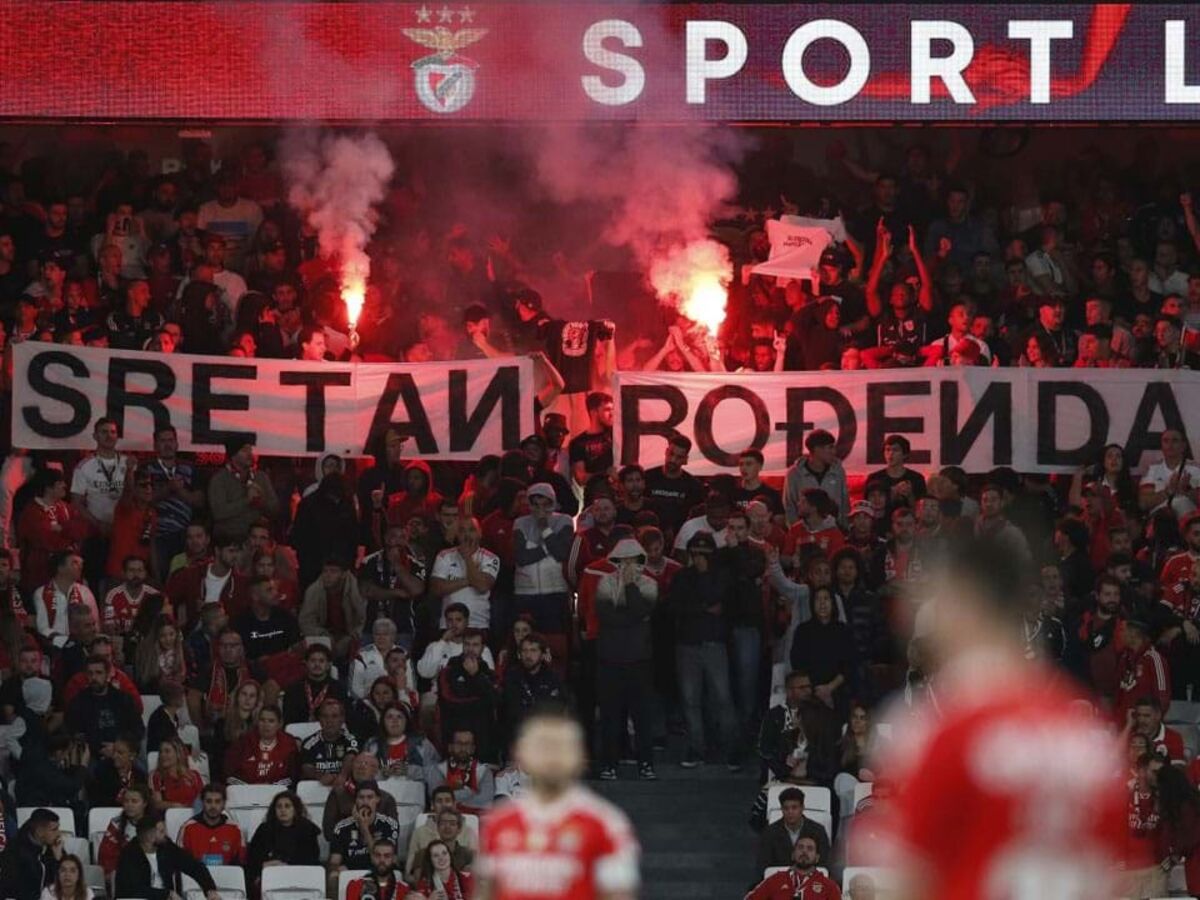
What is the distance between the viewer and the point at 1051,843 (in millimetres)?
4898

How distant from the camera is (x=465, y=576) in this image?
1536cm

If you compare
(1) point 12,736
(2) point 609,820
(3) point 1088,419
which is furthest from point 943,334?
(2) point 609,820

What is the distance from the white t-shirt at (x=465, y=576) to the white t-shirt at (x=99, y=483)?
231 cm

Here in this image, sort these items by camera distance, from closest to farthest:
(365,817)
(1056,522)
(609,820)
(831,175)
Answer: (609,820)
(365,817)
(1056,522)
(831,175)

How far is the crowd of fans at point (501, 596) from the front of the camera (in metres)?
14.1

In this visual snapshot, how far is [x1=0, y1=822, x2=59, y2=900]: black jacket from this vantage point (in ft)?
44.2

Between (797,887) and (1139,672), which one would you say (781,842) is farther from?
(1139,672)

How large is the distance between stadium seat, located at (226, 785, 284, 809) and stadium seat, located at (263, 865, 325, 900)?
2.01 feet

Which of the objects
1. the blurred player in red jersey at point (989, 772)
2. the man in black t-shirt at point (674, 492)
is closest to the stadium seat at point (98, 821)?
the man in black t-shirt at point (674, 492)

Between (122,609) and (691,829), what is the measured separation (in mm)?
3725

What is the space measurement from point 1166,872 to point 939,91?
5.35 metres

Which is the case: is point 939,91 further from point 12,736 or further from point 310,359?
point 12,736

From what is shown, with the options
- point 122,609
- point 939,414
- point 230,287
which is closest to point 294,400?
point 230,287

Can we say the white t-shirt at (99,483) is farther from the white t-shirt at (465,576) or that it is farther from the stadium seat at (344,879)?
the stadium seat at (344,879)
